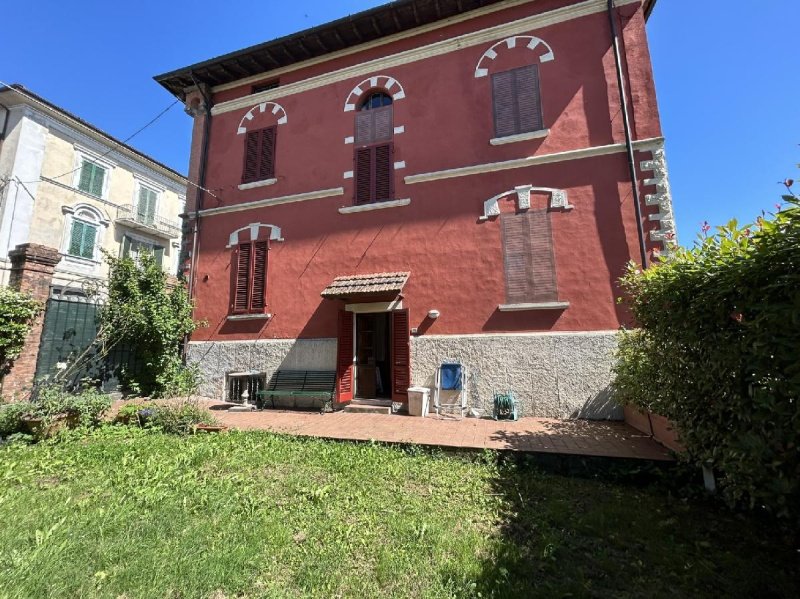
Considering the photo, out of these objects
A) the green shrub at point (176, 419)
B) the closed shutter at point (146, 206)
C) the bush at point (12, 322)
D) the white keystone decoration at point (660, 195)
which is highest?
the closed shutter at point (146, 206)

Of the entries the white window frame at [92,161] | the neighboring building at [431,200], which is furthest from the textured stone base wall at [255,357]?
the white window frame at [92,161]

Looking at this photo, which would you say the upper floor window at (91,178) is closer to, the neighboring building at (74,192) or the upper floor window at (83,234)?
the neighboring building at (74,192)

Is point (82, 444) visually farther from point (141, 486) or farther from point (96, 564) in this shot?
point (96, 564)

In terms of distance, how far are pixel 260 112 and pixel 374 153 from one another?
4.14m

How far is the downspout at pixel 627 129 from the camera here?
7.25m

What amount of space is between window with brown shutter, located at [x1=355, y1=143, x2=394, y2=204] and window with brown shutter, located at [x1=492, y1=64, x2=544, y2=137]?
2747 mm

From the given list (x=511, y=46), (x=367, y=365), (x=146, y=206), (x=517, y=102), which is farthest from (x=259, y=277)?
(x=146, y=206)

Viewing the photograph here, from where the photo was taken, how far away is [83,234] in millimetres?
17469

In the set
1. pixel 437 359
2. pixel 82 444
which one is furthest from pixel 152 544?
pixel 437 359

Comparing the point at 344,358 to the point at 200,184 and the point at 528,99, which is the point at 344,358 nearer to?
the point at 200,184

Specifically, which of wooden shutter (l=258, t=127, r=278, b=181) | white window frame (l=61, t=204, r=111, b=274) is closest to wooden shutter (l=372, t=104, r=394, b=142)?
wooden shutter (l=258, t=127, r=278, b=181)

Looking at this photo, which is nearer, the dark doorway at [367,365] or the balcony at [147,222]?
the dark doorway at [367,365]

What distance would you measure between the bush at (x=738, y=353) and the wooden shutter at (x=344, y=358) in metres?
6.15

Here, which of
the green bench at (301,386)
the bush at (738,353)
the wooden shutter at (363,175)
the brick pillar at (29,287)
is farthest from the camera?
the wooden shutter at (363,175)
